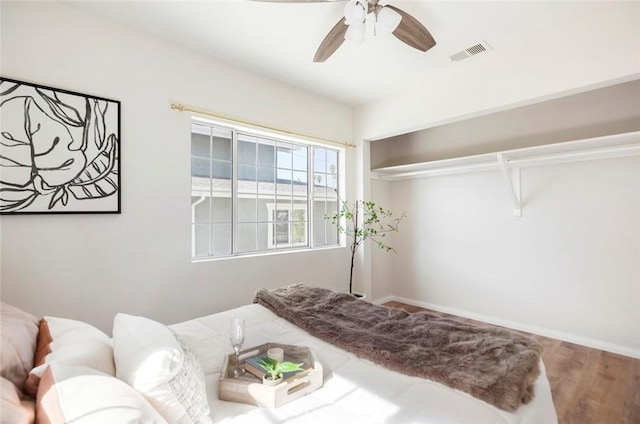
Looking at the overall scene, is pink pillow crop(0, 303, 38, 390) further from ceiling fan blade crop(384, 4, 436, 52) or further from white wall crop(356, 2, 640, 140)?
white wall crop(356, 2, 640, 140)

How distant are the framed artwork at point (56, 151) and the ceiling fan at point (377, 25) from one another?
1.49 meters

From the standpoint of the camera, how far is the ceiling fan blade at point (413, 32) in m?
1.89

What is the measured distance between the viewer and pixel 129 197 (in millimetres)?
2287

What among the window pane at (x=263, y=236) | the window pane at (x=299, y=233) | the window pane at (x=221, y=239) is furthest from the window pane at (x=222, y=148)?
the window pane at (x=299, y=233)

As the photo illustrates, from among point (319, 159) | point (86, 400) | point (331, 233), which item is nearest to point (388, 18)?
point (86, 400)

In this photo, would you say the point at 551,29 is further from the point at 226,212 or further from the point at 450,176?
the point at 226,212

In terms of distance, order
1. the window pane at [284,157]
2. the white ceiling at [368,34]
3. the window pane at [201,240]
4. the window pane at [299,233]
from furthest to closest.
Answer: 1. the window pane at [299,233]
2. the window pane at [284,157]
3. the window pane at [201,240]
4. the white ceiling at [368,34]

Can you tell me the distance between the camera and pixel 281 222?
3477mm

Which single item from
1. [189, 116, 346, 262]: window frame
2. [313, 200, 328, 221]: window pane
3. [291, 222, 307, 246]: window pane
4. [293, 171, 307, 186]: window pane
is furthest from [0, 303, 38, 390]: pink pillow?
[313, 200, 328, 221]: window pane

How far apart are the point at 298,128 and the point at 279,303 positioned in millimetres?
2031

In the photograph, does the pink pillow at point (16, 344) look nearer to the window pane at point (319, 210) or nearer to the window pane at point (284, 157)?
the window pane at point (284, 157)

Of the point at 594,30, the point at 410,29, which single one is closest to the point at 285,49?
the point at 410,29

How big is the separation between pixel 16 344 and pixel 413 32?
2.44 m

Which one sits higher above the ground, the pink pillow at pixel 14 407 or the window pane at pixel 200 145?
the window pane at pixel 200 145
